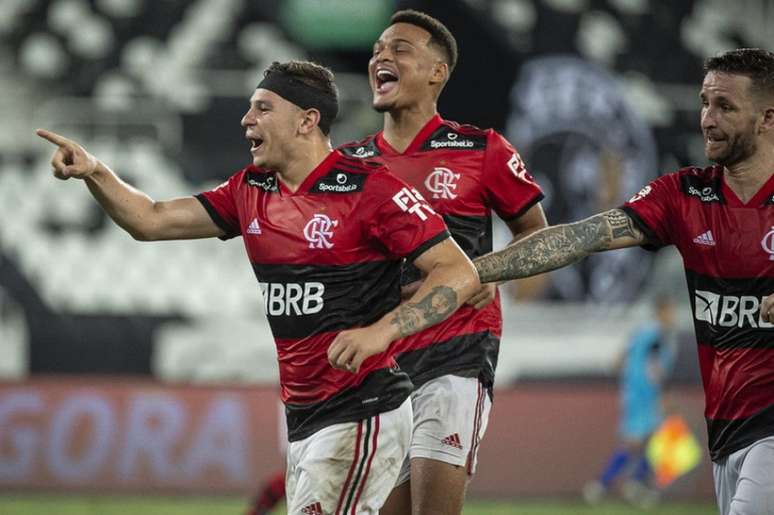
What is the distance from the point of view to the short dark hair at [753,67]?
17.4ft

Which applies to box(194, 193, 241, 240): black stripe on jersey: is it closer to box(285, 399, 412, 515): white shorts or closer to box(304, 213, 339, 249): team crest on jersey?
box(304, 213, 339, 249): team crest on jersey

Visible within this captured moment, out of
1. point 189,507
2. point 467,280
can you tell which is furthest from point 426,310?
point 189,507

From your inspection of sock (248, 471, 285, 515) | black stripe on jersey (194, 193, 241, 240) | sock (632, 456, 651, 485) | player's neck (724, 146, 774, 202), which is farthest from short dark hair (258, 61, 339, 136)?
sock (632, 456, 651, 485)

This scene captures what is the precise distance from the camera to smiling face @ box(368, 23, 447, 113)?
6.16m

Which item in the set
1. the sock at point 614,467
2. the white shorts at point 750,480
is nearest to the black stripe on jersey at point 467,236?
the white shorts at point 750,480

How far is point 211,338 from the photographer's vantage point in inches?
599

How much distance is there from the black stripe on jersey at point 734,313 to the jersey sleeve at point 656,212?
27cm

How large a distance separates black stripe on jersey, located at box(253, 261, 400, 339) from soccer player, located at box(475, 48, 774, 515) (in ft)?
1.55

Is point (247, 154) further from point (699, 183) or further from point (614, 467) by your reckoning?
point (699, 183)

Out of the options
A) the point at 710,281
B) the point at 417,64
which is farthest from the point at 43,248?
the point at 710,281

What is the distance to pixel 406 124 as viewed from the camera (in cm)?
621

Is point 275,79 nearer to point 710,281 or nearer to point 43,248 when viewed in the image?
point 710,281

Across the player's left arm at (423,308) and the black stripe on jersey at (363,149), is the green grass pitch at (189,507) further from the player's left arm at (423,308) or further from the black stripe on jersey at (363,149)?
the player's left arm at (423,308)

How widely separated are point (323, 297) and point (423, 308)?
0.47m
